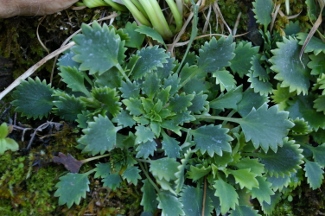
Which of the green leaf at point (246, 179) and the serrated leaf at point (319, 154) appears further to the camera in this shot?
the serrated leaf at point (319, 154)

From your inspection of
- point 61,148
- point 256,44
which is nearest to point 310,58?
point 256,44

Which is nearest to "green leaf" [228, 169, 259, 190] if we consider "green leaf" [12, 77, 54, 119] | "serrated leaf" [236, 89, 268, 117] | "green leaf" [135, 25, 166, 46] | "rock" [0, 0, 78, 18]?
"serrated leaf" [236, 89, 268, 117]

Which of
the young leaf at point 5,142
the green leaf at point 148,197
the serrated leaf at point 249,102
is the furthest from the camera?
the serrated leaf at point 249,102

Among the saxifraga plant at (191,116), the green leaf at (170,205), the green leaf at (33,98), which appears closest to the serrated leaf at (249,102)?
the saxifraga plant at (191,116)

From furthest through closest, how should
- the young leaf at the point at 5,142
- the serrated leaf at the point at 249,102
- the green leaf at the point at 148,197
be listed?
the serrated leaf at the point at 249,102
the green leaf at the point at 148,197
the young leaf at the point at 5,142

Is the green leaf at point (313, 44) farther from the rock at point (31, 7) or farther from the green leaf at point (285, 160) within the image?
the rock at point (31, 7)

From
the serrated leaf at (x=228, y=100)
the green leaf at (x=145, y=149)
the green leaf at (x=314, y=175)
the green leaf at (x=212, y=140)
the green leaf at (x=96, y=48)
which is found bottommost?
the green leaf at (x=314, y=175)

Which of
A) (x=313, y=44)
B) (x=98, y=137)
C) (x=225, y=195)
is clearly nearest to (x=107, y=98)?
(x=98, y=137)

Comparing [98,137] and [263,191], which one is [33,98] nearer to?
[98,137]
